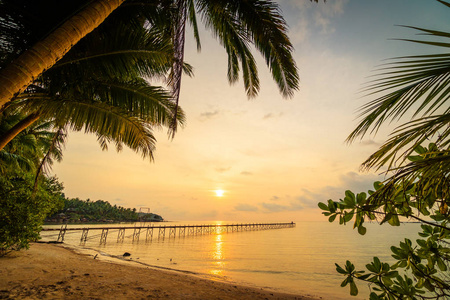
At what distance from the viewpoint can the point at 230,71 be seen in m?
5.89

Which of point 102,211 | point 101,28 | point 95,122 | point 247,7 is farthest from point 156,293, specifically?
point 102,211

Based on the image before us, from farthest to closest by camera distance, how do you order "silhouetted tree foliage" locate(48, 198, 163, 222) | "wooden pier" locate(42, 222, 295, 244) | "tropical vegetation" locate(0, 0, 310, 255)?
"silhouetted tree foliage" locate(48, 198, 163, 222) → "wooden pier" locate(42, 222, 295, 244) → "tropical vegetation" locate(0, 0, 310, 255)

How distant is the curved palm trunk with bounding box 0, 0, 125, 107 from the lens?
6.31ft

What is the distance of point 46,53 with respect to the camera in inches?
83.5

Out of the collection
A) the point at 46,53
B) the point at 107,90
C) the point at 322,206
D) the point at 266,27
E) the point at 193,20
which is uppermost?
the point at 193,20

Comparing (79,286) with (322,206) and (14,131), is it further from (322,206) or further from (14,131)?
(322,206)

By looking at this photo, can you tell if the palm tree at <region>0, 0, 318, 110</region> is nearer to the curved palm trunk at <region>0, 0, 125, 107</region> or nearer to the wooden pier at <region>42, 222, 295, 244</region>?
the curved palm trunk at <region>0, 0, 125, 107</region>

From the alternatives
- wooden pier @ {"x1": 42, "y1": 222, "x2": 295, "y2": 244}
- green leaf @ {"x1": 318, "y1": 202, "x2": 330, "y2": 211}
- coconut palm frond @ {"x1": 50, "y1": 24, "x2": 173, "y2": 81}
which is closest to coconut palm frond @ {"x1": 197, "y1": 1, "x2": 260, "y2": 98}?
coconut palm frond @ {"x1": 50, "y1": 24, "x2": 173, "y2": 81}

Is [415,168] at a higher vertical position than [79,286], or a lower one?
higher

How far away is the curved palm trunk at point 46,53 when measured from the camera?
1922mm

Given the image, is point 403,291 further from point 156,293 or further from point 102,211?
point 102,211

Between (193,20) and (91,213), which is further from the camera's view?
(91,213)

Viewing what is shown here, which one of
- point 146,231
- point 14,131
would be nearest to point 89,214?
point 146,231

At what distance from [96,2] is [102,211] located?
10675 cm
